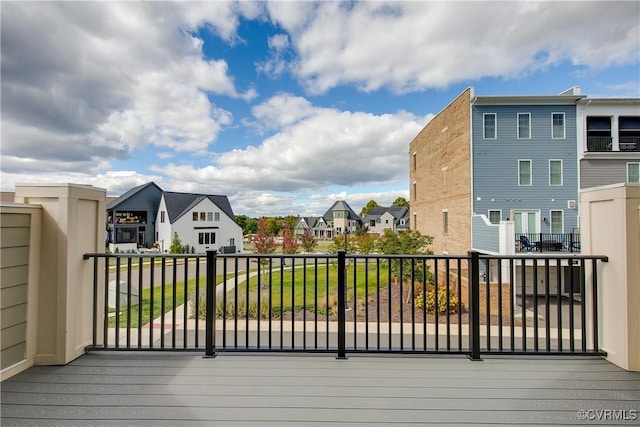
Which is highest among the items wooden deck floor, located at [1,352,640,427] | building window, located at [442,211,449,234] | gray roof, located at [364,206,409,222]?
gray roof, located at [364,206,409,222]

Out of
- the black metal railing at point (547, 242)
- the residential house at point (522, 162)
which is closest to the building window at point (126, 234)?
the residential house at point (522, 162)

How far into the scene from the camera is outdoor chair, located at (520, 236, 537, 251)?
36.5 feet

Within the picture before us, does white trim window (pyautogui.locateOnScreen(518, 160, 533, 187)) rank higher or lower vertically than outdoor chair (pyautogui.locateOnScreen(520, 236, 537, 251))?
higher

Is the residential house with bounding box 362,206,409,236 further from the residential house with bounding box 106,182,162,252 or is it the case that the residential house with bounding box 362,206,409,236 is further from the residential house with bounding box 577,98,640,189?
the residential house with bounding box 577,98,640,189

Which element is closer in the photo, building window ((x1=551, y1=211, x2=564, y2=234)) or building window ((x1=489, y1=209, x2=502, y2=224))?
building window ((x1=551, y1=211, x2=564, y2=234))

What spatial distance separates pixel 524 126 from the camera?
12188 mm

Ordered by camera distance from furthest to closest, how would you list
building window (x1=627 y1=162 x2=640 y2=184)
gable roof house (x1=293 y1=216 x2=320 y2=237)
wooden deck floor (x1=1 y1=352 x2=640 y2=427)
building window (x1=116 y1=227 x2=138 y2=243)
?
gable roof house (x1=293 y1=216 x2=320 y2=237) < building window (x1=116 y1=227 x2=138 y2=243) < building window (x1=627 y1=162 x2=640 y2=184) < wooden deck floor (x1=1 y1=352 x2=640 y2=427)

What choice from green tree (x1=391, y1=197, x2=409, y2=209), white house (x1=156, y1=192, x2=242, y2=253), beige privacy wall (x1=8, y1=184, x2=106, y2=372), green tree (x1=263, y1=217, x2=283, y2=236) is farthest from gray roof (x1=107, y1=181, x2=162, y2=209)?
green tree (x1=391, y1=197, x2=409, y2=209)

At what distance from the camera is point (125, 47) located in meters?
6.34

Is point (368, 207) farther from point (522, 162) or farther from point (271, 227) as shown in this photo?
point (522, 162)

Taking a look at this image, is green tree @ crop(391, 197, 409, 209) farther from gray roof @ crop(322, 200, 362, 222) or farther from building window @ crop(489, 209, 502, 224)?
building window @ crop(489, 209, 502, 224)

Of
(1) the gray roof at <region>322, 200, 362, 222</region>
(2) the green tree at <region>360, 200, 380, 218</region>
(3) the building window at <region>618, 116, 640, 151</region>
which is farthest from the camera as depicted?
(2) the green tree at <region>360, 200, 380, 218</region>

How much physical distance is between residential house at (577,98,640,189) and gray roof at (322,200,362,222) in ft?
106

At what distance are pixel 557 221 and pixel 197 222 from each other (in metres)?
23.6
